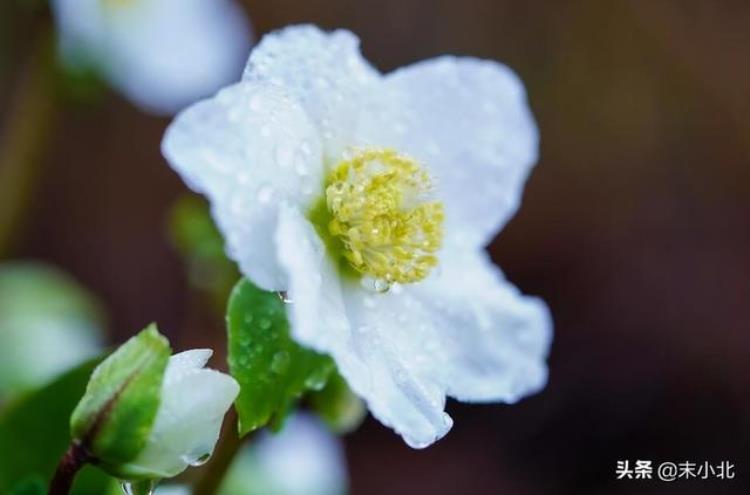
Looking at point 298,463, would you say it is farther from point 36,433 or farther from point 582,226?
point 582,226

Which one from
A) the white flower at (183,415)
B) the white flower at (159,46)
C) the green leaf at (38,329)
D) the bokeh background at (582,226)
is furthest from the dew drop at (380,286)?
the bokeh background at (582,226)

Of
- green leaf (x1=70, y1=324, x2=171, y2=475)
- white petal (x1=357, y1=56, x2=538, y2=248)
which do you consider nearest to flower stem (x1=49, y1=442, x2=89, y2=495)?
green leaf (x1=70, y1=324, x2=171, y2=475)

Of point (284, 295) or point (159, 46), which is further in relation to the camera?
point (159, 46)

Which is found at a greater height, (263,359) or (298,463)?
(263,359)

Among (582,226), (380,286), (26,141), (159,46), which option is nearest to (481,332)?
(380,286)

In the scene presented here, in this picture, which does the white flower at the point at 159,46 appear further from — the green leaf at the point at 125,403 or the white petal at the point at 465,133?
the green leaf at the point at 125,403

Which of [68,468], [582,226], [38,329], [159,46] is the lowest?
[582,226]
